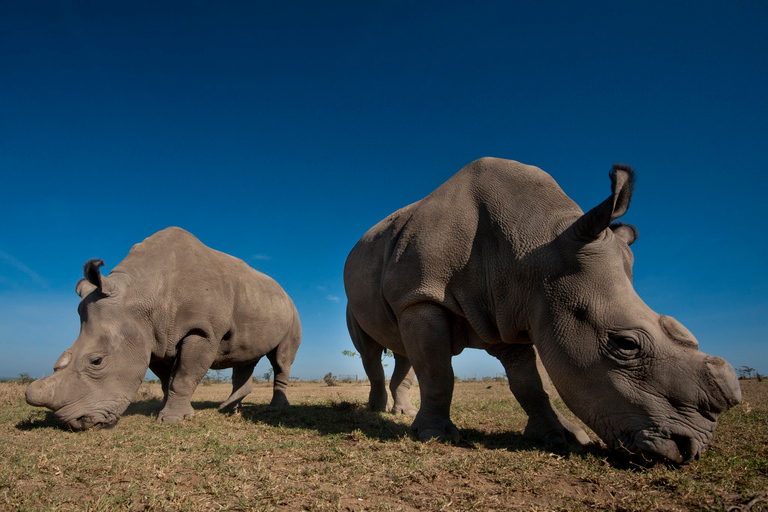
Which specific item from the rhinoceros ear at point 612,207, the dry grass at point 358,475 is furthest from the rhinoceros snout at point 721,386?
the rhinoceros ear at point 612,207

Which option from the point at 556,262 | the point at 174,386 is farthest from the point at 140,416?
the point at 556,262

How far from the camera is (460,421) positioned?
5.70m

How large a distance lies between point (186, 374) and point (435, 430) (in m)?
4.08

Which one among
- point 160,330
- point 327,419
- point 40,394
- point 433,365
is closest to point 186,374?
point 160,330

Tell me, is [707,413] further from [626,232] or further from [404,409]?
[404,409]

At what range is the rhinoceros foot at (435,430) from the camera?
405 centimetres

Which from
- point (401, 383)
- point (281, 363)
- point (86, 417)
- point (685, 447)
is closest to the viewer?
point (685, 447)

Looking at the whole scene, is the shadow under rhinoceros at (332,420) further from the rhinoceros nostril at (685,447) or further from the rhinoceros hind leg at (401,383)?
the rhinoceros nostril at (685,447)

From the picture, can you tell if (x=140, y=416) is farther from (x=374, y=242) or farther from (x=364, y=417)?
(x=374, y=242)

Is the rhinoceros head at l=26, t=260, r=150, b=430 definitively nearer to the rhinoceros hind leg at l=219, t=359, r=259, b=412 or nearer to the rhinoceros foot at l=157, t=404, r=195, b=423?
the rhinoceros foot at l=157, t=404, r=195, b=423

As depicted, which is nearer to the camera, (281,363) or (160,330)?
(160,330)

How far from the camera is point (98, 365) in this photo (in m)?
5.68

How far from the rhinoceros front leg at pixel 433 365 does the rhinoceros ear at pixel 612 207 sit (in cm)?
151

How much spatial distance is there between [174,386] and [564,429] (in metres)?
5.11
